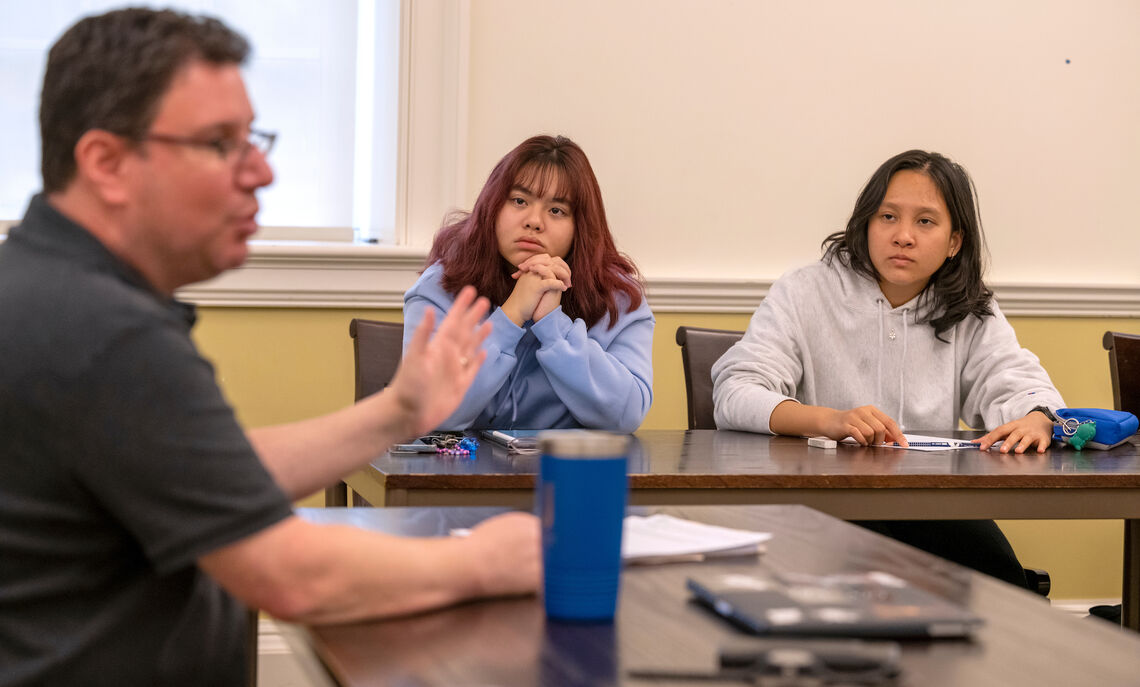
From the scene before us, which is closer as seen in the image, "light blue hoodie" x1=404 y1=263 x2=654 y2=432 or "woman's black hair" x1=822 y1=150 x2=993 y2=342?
"light blue hoodie" x1=404 y1=263 x2=654 y2=432

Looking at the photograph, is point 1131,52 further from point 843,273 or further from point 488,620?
point 488,620

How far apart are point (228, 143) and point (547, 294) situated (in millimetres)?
1517

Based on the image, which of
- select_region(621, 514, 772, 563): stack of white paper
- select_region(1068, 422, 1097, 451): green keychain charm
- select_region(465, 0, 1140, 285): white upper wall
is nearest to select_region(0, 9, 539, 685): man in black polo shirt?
select_region(621, 514, 772, 563): stack of white paper

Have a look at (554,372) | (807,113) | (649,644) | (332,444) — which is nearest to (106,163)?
(332,444)

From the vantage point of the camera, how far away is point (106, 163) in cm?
93

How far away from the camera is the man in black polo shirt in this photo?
84 centimetres

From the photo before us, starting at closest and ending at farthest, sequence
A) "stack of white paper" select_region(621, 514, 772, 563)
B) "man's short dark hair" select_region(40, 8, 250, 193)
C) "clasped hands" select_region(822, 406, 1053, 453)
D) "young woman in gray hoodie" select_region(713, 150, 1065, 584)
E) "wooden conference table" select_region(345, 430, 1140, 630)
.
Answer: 1. "man's short dark hair" select_region(40, 8, 250, 193)
2. "stack of white paper" select_region(621, 514, 772, 563)
3. "wooden conference table" select_region(345, 430, 1140, 630)
4. "clasped hands" select_region(822, 406, 1053, 453)
5. "young woman in gray hoodie" select_region(713, 150, 1065, 584)

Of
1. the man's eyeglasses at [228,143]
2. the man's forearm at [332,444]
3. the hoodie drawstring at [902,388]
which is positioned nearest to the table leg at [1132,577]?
the hoodie drawstring at [902,388]

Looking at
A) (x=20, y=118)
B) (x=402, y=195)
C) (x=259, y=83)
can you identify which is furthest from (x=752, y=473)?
(x=20, y=118)

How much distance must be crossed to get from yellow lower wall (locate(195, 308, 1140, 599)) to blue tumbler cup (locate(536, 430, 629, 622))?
2299 millimetres

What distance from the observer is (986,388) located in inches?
104

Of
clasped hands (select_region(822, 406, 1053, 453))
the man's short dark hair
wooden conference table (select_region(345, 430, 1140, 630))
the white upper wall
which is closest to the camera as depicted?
the man's short dark hair

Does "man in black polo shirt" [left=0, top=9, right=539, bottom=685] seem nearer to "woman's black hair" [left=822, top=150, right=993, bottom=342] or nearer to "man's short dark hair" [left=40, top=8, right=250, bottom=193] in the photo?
"man's short dark hair" [left=40, top=8, right=250, bottom=193]

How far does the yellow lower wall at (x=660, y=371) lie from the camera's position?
3146 mm
